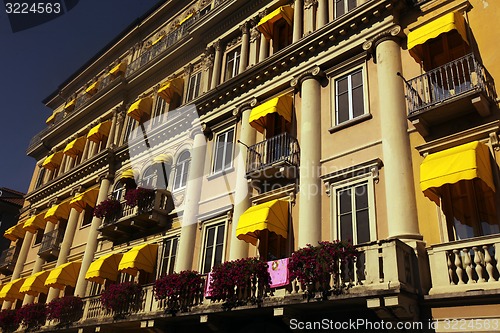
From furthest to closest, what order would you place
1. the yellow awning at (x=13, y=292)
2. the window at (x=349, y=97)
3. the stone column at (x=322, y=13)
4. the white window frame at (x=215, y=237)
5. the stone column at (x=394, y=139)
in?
1. the yellow awning at (x=13, y=292)
2. the stone column at (x=322, y=13)
3. the white window frame at (x=215, y=237)
4. the window at (x=349, y=97)
5. the stone column at (x=394, y=139)

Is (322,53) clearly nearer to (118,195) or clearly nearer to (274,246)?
(274,246)

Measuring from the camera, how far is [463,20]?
41.3 feet

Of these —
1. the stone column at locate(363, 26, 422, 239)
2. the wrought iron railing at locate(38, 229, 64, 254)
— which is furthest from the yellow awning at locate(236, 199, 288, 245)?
the wrought iron railing at locate(38, 229, 64, 254)

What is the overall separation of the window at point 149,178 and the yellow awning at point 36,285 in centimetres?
746

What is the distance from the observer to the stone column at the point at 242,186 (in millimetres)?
15055

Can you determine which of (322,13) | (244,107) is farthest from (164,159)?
(322,13)

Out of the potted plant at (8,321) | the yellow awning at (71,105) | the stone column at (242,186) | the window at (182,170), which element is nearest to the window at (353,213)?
the stone column at (242,186)

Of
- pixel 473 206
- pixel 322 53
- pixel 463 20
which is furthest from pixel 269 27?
pixel 473 206

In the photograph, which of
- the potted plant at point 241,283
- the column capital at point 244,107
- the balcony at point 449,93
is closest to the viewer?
the balcony at point 449,93

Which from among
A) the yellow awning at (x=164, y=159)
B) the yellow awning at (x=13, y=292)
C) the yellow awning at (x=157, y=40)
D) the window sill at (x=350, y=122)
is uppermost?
the yellow awning at (x=157, y=40)

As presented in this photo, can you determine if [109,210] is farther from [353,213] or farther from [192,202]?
[353,213]

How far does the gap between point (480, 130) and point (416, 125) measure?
1.55 m

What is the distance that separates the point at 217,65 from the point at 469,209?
526 inches

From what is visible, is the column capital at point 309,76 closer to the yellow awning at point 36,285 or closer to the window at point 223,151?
the window at point 223,151
